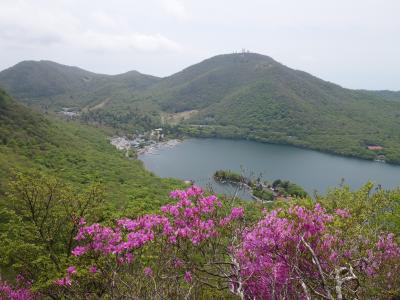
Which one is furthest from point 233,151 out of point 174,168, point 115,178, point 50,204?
point 50,204

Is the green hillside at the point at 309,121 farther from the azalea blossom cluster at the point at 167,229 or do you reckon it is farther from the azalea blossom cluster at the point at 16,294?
the azalea blossom cluster at the point at 16,294

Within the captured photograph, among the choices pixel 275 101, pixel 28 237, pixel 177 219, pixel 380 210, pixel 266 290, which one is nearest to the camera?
pixel 266 290

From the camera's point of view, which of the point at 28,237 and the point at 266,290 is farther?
the point at 28,237

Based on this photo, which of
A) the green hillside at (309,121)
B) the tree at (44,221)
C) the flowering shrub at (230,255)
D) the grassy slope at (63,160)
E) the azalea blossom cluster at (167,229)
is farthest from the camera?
the green hillside at (309,121)

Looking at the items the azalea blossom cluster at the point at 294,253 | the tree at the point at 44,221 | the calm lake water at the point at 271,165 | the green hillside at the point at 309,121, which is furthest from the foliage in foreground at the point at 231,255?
the green hillside at the point at 309,121

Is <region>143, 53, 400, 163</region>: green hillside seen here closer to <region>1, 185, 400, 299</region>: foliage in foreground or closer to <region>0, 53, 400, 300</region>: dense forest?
<region>0, 53, 400, 300</region>: dense forest

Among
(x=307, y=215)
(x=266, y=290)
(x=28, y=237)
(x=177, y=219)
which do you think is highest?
(x=307, y=215)

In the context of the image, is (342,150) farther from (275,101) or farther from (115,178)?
(115,178)
